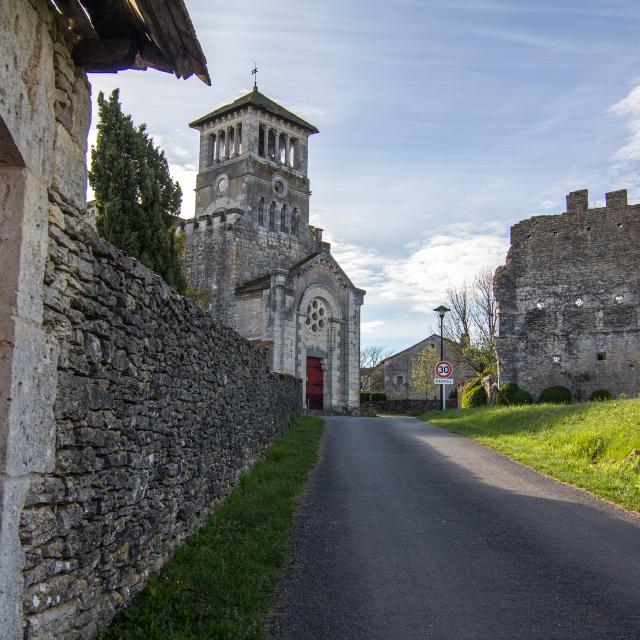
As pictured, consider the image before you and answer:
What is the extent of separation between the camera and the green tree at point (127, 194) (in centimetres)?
1580

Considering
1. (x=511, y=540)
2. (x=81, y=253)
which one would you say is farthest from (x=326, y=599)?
(x=81, y=253)

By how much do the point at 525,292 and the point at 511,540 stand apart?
82.3ft

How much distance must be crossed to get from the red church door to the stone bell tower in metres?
4.77

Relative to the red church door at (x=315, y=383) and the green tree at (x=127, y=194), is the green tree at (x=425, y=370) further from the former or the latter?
the green tree at (x=127, y=194)

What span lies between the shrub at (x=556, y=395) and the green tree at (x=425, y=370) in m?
28.1

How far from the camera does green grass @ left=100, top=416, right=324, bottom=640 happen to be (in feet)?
16.5

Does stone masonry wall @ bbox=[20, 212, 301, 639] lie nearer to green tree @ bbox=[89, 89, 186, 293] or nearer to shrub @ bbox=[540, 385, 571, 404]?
green tree @ bbox=[89, 89, 186, 293]

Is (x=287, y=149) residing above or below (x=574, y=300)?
above

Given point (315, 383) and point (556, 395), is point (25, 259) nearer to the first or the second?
point (556, 395)

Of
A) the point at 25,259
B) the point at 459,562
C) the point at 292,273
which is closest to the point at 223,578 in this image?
the point at 459,562

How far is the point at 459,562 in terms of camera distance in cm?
701

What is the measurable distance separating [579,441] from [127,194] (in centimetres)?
1120

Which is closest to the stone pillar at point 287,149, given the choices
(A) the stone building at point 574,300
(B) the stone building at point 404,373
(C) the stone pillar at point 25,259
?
(A) the stone building at point 574,300

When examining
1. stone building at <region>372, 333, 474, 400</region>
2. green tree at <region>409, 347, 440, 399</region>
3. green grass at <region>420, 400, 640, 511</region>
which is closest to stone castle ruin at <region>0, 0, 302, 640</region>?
green grass at <region>420, 400, 640, 511</region>
